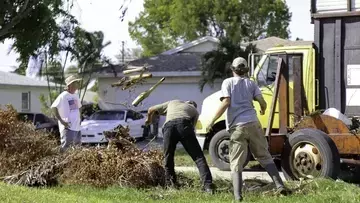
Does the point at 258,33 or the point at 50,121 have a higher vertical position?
the point at 258,33

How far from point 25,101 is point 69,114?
28.3 metres

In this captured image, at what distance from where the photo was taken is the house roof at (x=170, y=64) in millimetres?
31375

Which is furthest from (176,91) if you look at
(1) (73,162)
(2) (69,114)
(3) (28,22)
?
(1) (73,162)

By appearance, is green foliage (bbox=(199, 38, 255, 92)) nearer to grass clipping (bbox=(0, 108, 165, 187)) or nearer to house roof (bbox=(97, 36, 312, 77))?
house roof (bbox=(97, 36, 312, 77))

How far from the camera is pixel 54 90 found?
3747 centimetres

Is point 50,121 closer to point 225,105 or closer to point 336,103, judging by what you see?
point 336,103

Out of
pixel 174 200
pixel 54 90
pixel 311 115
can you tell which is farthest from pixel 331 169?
pixel 54 90

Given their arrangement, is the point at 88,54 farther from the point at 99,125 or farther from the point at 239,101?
the point at 239,101

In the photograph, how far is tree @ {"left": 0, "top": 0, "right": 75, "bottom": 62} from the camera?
900 inches

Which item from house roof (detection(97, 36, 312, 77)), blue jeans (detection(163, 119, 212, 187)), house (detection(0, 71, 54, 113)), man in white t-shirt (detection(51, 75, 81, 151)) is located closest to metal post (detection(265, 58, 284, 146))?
blue jeans (detection(163, 119, 212, 187))

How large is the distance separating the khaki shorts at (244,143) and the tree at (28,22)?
15215 mm

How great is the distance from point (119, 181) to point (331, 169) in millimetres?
3234

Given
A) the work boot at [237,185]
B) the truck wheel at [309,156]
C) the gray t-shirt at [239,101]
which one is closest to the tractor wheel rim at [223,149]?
the truck wheel at [309,156]

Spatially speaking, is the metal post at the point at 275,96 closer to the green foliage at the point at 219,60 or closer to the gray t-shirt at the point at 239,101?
the gray t-shirt at the point at 239,101
